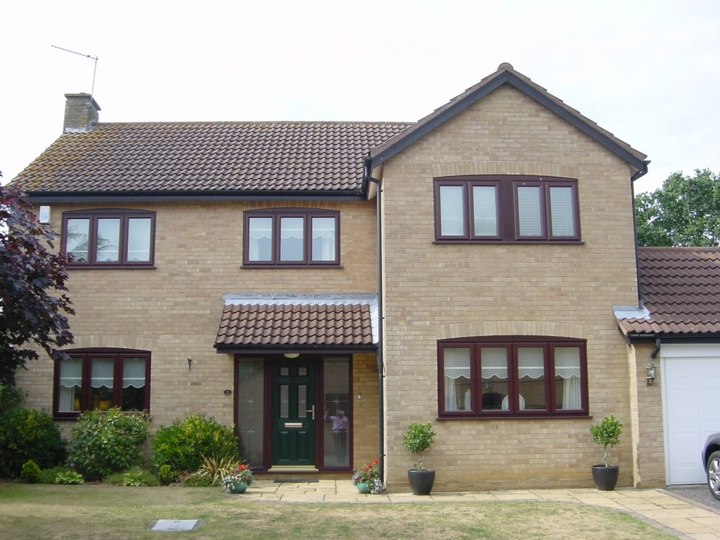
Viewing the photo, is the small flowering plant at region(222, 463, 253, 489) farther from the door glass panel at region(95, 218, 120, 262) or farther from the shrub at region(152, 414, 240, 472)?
the door glass panel at region(95, 218, 120, 262)

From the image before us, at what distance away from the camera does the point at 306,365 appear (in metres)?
16.4

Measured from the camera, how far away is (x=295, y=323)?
51.6 feet

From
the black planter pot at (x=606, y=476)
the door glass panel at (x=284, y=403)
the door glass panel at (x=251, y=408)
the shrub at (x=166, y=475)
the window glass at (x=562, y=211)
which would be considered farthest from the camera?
the door glass panel at (x=284, y=403)

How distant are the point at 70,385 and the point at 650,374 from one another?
1198 centimetres

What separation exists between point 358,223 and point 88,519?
8.41m

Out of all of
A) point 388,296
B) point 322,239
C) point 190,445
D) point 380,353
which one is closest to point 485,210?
point 388,296

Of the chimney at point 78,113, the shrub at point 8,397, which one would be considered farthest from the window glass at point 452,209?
the chimney at point 78,113

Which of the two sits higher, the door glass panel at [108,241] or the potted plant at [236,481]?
the door glass panel at [108,241]

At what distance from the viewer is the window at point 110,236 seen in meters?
16.8

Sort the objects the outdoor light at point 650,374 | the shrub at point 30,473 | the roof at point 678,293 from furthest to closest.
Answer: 1. the shrub at point 30,473
2. the roof at point 678,293
3. the outdoor light at point 650,374

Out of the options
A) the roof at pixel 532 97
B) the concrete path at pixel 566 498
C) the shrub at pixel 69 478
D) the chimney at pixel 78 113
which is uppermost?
the chimney at pixel 78 113

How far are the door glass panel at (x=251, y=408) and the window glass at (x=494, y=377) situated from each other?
4.83 meters

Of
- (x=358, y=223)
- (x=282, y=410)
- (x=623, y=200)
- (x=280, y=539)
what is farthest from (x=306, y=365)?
(x=623, y=200)

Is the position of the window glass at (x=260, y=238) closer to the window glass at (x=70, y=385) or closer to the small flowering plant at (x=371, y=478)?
the window glass at (x=70, y=385)
